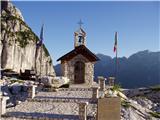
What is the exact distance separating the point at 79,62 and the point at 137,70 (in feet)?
341

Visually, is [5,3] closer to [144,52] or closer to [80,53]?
[80,53]

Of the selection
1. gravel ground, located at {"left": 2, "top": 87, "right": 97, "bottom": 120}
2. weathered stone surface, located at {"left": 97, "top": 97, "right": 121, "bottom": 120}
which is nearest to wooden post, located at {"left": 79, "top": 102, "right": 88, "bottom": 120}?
gravel ground, located at {"left": 2, "top": 87, "right": 97, "bottom": 120}

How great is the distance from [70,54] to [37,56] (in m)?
A: 48.8

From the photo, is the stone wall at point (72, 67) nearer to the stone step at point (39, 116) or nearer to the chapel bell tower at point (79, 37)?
the chapel bell tower at point (79, 37)

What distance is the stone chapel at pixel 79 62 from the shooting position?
3300cm

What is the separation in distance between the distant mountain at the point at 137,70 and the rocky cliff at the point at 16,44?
1529 inches

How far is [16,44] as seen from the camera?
73.6m

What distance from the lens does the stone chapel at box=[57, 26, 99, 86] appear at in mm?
33000

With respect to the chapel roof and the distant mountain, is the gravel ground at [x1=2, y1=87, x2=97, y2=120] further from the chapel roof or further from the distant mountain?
the distant mountain

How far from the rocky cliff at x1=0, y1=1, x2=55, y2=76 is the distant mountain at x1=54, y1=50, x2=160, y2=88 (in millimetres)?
38833

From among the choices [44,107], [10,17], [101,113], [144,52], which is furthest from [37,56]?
[144,52]

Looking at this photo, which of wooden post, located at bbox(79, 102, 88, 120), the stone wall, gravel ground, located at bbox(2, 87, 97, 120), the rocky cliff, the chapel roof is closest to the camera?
wooden post, located at bbox(79, 102, 88, 120)

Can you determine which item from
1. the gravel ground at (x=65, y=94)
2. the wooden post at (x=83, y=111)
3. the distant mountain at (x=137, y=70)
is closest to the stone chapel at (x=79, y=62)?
the gravel ground at (x=65, y=94)

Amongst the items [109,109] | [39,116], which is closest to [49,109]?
[39,116]
